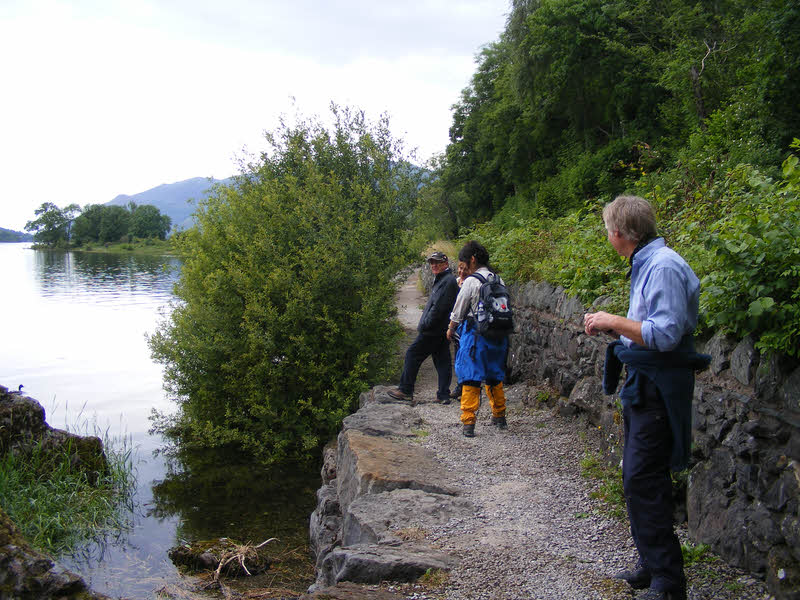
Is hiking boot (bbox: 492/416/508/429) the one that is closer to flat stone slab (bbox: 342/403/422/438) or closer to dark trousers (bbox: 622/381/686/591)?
flat stone slab (bbox: 342/403/422/438)

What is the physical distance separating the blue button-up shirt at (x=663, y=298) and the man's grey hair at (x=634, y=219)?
0.09 metres

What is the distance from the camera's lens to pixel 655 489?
10.4 ft

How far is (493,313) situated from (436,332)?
2225mm

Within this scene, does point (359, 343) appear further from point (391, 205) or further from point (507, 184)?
point (507, 184)

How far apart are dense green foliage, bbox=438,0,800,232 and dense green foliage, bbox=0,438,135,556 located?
1066 cm

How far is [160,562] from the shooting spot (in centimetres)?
793

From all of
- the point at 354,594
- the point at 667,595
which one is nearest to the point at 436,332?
the point at 354,594

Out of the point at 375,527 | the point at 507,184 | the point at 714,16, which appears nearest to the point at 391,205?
the point at 375,527

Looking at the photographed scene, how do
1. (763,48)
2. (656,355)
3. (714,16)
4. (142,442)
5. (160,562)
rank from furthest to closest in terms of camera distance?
(714,16) < (763,48) < (142,442) < (160,562) < (656,355)

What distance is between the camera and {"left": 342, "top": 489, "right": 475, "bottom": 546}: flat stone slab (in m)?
4.68

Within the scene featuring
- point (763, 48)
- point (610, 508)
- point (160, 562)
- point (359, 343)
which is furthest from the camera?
point (763, 48)

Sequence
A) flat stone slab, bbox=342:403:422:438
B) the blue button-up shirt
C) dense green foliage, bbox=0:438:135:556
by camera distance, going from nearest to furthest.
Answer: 1. the blue button-up shirt
2. flat stone slab, bbox=342:403:422:438
3. dense green foliage, bbox=0:438:135:556

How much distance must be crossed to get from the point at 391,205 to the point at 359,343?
350 cm

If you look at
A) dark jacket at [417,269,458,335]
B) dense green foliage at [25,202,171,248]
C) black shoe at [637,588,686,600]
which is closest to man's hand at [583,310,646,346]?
black shoe at [637,588,686,600]
